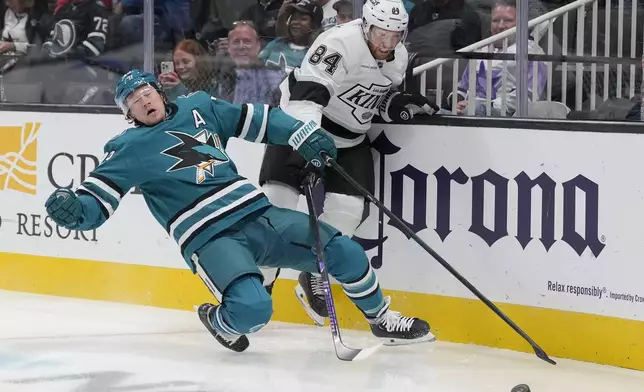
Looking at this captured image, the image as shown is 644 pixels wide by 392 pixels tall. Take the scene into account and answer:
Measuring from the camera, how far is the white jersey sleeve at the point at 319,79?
4434 millimetres

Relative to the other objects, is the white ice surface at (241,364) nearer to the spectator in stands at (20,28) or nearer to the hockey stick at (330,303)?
the hockey stick at (330,303)

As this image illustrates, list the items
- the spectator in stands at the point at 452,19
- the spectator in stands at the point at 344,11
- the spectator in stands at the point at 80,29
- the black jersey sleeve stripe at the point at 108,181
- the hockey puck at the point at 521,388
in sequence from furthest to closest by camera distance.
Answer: the spectator in stands at the point at 80,29 < the spectator in stands at the point at 344,11 < the spectator in stands at the point at 452,19 < the black jersey sleeve stripe at the point at 108,181 < the hockey puck at the point at 521,388

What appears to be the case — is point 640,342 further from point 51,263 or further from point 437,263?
point 51,263

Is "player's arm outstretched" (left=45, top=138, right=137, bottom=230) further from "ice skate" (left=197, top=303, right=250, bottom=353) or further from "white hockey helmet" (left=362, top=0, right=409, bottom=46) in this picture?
"white hockey helmet" (left=362, top=0, right=409, bottom=46)

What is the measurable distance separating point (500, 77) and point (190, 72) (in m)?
1.44

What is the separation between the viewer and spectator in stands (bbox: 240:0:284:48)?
5.01 meters

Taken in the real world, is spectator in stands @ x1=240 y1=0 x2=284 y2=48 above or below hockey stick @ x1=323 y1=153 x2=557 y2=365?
above

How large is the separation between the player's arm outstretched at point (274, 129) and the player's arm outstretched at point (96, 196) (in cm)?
39

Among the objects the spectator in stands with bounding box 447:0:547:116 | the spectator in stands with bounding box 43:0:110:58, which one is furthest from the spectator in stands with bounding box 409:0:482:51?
the spectator in stands with bounding box 43:0:110:58

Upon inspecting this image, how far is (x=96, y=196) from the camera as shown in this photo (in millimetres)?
4059

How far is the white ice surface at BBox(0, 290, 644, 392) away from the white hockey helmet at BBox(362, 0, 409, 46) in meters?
1.14

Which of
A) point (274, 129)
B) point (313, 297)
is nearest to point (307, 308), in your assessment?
point (313, 297)

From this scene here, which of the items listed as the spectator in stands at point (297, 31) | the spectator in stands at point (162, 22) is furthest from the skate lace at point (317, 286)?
the spectator in stands at point (162, 22)

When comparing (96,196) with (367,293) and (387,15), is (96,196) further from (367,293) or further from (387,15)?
(387,15)
